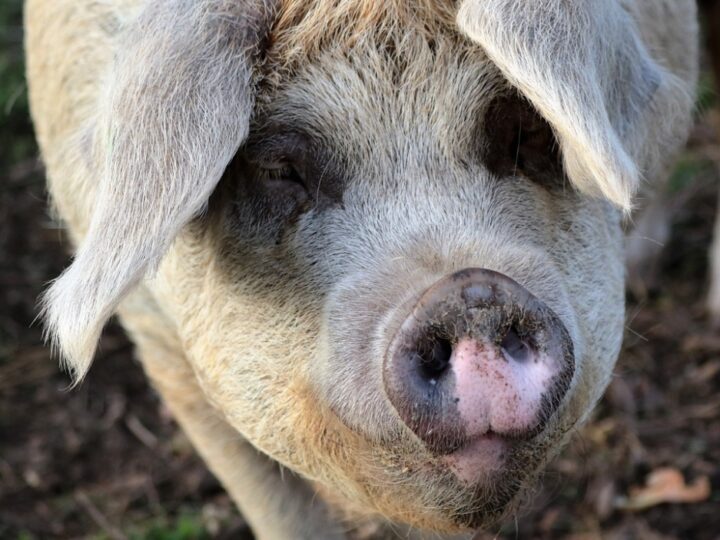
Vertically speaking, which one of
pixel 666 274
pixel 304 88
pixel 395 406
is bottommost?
pixel 666 274

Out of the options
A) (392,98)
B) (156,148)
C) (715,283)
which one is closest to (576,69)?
(392,98)

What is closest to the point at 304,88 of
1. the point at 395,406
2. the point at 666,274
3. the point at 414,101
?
the point at 414,101

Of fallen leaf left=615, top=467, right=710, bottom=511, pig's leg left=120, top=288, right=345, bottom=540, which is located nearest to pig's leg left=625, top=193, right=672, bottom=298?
fallen leaf left=615, top=467, right=710, bottom=511

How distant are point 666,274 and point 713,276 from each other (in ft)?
1.05

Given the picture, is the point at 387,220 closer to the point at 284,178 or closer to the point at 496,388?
the point at 284,178

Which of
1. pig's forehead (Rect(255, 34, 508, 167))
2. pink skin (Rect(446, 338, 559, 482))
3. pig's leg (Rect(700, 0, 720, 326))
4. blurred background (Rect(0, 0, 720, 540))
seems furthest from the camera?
pig's leg (Rect(700, 0, 720, 326))

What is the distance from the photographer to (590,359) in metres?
2.66

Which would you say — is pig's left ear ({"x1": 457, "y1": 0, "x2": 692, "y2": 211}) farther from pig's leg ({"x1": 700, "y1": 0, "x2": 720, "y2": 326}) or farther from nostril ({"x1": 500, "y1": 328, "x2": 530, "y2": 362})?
pig's leg ({"x1": 700, "y1": 0, "x2": 720, "y2": 326})

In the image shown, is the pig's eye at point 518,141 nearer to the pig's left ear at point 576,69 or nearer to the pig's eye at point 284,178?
the pig's left ear at point 576,69

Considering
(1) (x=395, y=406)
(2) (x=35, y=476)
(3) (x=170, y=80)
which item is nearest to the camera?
(1) (x=395, y=406)

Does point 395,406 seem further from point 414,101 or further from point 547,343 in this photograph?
point 414,101

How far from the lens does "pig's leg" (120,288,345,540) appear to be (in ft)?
11.6

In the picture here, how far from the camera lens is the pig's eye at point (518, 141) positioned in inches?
102

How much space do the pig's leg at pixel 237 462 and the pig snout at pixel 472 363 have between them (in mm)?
1401
